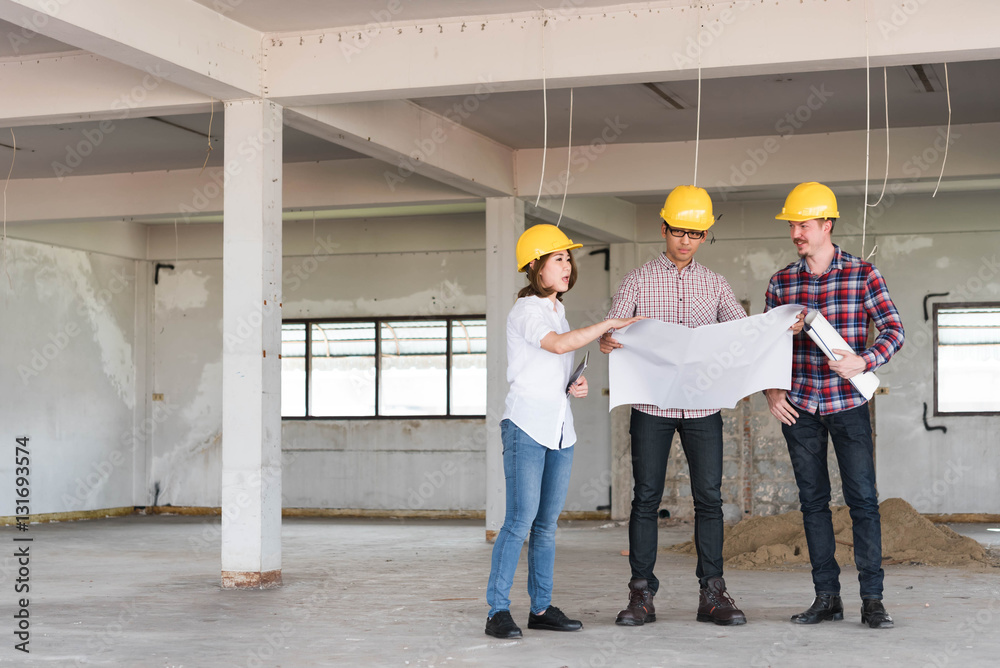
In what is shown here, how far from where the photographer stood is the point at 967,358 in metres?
10.5

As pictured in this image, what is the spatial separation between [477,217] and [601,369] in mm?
2207

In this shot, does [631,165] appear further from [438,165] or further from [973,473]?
[973,473]

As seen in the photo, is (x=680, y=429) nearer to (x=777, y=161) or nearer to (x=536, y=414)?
(x=536, y=414)

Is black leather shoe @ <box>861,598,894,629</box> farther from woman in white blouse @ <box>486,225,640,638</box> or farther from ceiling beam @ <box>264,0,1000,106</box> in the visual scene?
ceiling beam @ <box>264,0,1000,106</box>

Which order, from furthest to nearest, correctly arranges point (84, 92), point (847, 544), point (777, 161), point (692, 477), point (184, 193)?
point (184, 193) < point (777, 161) < point (847, 544) < point (84, 92) < point (692, 477)

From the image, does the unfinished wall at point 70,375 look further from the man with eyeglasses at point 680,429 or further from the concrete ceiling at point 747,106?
the man with eyeglasses at point 680,429

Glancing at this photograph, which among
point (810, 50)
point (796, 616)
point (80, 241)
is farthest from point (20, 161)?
point (796, 616)

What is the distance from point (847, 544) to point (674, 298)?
3621 mm

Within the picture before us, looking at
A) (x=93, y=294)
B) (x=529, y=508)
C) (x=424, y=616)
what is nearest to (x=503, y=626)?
(x=529, y=508)

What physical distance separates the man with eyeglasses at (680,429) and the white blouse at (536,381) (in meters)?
0.31

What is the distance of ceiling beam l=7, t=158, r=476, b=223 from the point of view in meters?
9.09

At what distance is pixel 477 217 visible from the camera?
11609 mm

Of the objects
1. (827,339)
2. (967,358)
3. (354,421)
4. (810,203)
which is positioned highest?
(810,203)

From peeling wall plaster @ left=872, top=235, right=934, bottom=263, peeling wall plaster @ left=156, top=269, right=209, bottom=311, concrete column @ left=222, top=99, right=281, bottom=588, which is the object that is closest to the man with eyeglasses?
concrete column @ left=222, top=99, right=281, bottom=588
